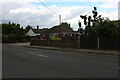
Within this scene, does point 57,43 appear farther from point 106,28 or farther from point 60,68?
point 60,68

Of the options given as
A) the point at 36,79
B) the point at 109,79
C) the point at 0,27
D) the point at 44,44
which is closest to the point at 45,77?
the point at 36,79

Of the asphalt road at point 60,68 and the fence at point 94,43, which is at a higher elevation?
the fence at point 94,43

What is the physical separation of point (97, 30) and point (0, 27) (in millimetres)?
70628

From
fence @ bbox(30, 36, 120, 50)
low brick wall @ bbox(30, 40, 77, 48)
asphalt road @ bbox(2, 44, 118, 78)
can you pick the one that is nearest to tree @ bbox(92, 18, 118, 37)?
fence @ bbox(30, 36, 120, 50)

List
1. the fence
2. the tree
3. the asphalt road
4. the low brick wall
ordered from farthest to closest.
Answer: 1. the low brick wall
2. the tree
3. the fence
4. the asphalt road

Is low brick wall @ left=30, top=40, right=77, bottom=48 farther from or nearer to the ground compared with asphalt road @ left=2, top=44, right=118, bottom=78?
farther from the ground

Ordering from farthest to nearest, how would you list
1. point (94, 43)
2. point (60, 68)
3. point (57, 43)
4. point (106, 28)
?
point (57, 43) → point (94, 43) → point (106, 28) → point (60, 68)

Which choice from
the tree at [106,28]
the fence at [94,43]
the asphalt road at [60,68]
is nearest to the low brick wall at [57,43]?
the fence at [94,43]

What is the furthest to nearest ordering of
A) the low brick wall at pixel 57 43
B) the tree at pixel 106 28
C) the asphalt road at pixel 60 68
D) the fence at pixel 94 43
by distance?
the low brick wall at pixel 57 43 → the tree at pixel 106 28 → the fence at pixel 94 43 → the asphalt road at pixel 60 68

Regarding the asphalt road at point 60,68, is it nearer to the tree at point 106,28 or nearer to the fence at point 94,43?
the fence at point 94,43

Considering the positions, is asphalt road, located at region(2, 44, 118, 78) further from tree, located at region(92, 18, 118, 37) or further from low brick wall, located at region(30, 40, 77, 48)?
low brick wall, located at region(30, 40, 77, 48)

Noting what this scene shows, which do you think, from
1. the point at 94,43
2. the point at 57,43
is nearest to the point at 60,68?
the point at 94,43

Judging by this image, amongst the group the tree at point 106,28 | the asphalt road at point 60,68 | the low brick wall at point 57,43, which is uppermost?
the tree at point 106,28

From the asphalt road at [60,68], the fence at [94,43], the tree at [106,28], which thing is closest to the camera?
the asphalt road at [60,68]
